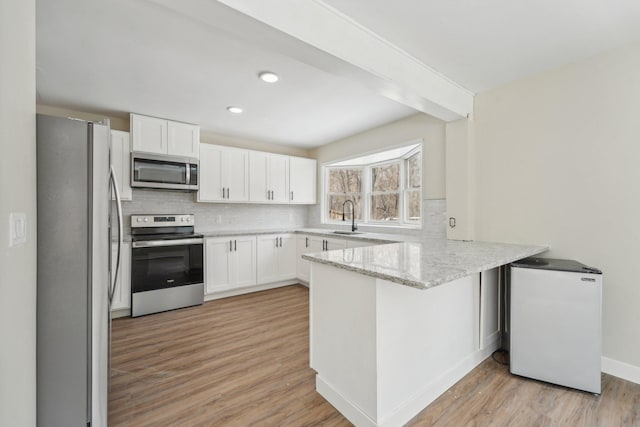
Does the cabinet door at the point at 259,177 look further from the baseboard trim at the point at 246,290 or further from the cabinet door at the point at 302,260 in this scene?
the baseboard trim at the point at 246,290

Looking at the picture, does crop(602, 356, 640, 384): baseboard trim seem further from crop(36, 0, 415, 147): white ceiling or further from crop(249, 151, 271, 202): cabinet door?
crop(249, 151, 271, 202): cabinet door

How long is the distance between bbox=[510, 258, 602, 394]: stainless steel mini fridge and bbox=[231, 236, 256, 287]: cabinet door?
3.18m

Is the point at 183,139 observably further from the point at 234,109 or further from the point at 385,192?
the point at 385,192

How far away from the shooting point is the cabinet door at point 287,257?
177 inches

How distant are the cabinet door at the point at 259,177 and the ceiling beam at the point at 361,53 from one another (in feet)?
8.70

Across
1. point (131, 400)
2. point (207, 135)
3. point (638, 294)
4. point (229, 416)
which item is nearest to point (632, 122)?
point (638, 294)

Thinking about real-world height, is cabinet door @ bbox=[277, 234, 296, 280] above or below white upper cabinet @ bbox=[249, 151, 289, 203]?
below

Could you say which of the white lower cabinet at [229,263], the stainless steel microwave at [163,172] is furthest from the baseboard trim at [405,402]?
the stainless steel microwave at [163,172]

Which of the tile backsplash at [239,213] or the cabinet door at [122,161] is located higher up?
the cabinet door at [122,161]

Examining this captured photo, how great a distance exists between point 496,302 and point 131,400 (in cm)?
287

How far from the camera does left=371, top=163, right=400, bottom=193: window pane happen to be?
4096 millimetres

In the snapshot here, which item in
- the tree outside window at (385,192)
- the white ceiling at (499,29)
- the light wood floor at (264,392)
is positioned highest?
the white ceiling at (499,29)

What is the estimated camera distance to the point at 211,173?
4.05 metres

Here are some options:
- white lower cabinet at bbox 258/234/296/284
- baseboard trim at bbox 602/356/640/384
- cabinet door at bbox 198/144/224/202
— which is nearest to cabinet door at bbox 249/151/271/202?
cabinet door at bbox 198/144/224/202
